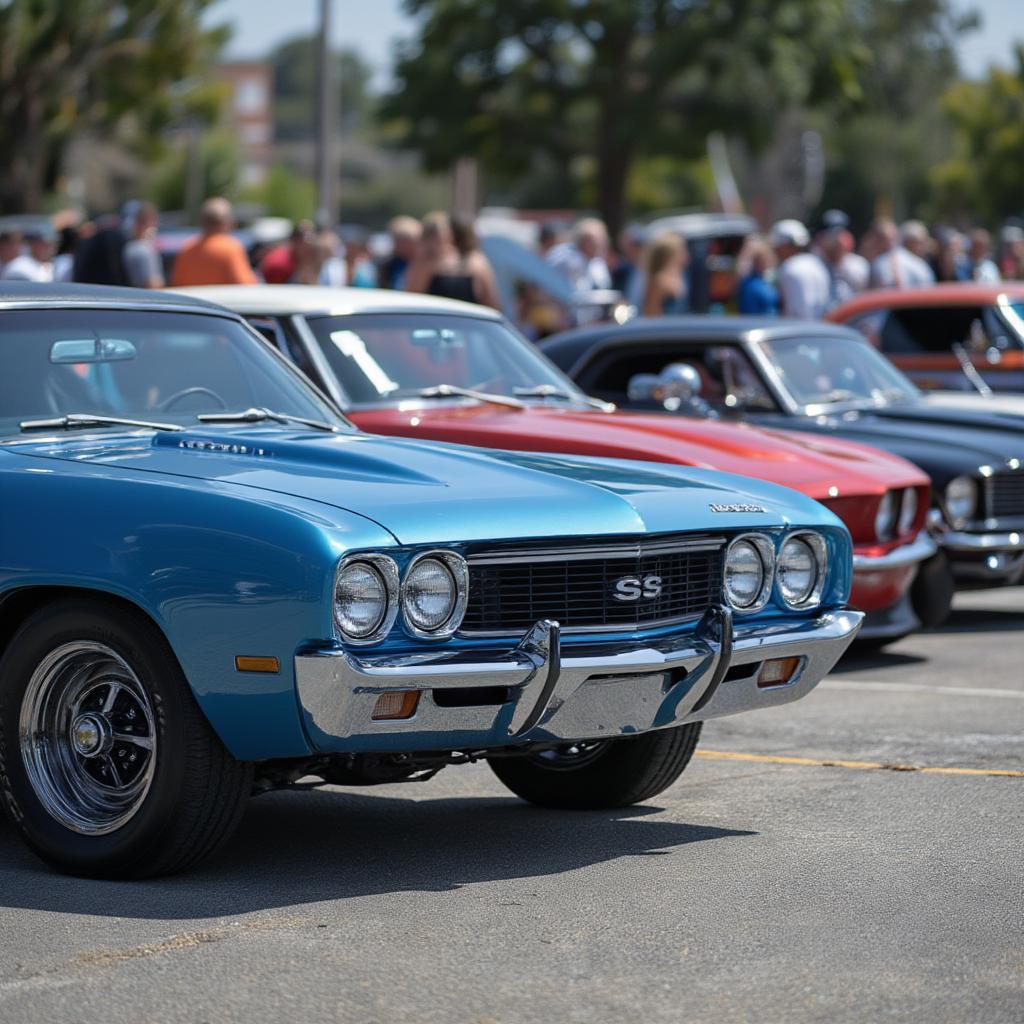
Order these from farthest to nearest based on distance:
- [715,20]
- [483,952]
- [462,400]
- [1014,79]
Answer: [1014,79] < [715,20] < [462,400] < [483,952]

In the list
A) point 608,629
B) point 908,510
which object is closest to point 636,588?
point 608,629

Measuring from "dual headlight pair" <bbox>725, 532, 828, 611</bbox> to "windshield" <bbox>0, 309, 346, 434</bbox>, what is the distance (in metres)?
1.52

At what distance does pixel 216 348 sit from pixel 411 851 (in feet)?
5.83

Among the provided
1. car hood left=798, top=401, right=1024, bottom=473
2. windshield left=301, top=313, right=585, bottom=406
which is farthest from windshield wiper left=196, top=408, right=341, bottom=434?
car hood left=798, top=401, right=1024, bottom=473

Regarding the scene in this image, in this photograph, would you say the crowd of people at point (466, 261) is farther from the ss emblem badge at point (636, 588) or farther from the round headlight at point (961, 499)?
the ss emblem badge at point (636, 588)

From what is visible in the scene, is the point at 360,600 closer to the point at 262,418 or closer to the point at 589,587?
the point at 589,587

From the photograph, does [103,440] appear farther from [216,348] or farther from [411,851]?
[411,851]

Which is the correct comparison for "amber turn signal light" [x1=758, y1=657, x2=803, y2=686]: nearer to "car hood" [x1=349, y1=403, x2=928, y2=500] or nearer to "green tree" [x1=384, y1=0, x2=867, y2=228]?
"car hood" [x1=349, y1=403, x2=928, y2=500]

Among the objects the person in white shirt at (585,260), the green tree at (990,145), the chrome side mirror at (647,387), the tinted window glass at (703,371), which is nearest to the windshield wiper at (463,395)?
the chrome side mirror at (647,387)

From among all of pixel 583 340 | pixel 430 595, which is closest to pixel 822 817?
pixel 430 595

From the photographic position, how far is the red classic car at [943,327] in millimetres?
13305

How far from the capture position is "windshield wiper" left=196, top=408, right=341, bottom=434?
6.31 m

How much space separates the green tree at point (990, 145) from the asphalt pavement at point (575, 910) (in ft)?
201

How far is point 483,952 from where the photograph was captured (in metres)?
4.65
